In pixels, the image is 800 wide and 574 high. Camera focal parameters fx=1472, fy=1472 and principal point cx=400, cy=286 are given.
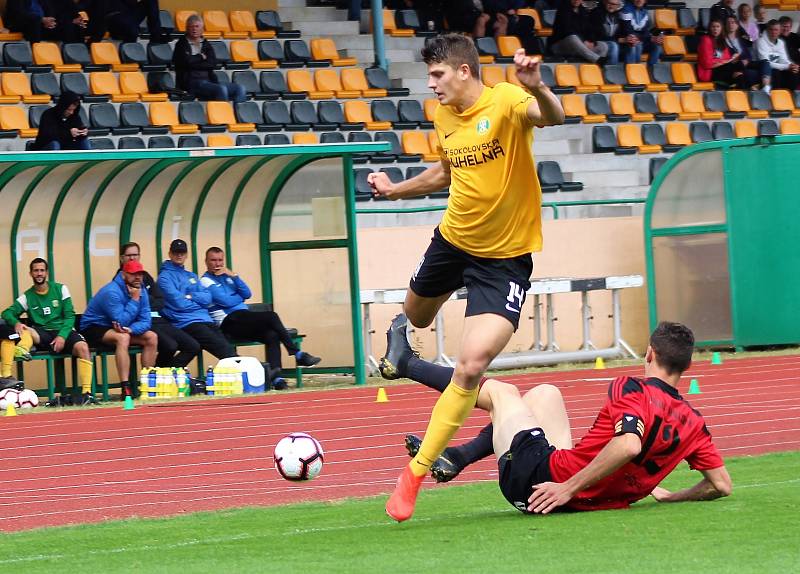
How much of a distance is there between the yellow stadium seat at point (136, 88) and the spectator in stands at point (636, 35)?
941cm

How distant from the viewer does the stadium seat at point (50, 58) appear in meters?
20.0

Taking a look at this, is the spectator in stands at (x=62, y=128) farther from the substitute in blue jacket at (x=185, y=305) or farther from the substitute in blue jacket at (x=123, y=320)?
the substitute in blue jacket at (x=123, y=320)

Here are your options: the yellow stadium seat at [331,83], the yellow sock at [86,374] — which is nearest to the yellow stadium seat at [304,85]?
the yellow stadium seat at [331,83]

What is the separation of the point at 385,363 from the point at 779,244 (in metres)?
12.1

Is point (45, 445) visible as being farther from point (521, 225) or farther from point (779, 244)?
point (779, 244)

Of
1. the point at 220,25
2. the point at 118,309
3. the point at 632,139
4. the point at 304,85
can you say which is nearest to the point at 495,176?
the point at 118,309

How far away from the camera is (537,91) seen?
253 inches

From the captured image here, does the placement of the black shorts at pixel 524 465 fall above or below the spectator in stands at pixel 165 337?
below

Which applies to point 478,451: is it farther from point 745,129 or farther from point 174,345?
point 745,129

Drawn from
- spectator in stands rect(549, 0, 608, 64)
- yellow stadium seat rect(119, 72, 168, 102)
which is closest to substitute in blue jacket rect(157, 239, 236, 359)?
yellow stadium seat rect(119, 72, 168, 102)

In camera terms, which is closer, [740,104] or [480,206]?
[480,206]

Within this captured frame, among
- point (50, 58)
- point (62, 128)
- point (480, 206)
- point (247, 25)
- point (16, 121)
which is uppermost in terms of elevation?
point (247, 25)

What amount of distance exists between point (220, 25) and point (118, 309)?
29.5 ft

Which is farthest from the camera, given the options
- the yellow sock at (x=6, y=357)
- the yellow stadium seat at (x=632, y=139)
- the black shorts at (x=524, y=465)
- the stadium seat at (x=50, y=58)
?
the yellow stadium seat at (x=632, y=139)
